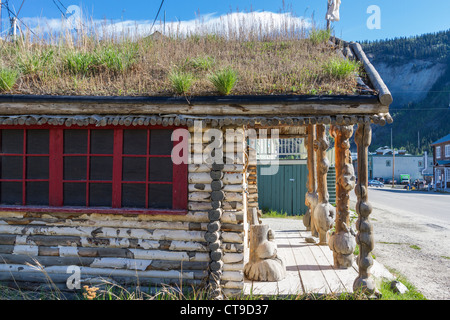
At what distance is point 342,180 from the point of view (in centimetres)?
640

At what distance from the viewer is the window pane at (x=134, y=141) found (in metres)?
5.21

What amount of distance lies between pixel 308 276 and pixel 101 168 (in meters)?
3.95

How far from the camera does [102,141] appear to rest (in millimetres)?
5254

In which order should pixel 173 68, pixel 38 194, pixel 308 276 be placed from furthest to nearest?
pixel 173 68
pixel 308 276
pixel 38 194

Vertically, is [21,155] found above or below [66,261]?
above

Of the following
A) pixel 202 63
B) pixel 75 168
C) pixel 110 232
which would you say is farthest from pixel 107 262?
pixel 202 63

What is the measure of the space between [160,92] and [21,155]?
2.47m

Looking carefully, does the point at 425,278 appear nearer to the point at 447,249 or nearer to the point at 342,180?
the point at 342,180

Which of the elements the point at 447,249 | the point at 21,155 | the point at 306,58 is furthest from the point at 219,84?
the point at 447,249

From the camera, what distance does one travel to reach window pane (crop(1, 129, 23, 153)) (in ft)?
17.6

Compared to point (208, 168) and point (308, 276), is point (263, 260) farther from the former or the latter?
point (208, 168)

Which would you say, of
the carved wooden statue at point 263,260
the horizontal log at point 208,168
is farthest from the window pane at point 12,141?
the carved wooden statue at point 263,260

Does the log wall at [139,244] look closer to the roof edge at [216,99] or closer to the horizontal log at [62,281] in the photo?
the horizontal log at [62,281]

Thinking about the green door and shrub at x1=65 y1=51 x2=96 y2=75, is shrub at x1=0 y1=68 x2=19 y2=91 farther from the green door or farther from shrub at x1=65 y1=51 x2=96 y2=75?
the green door
